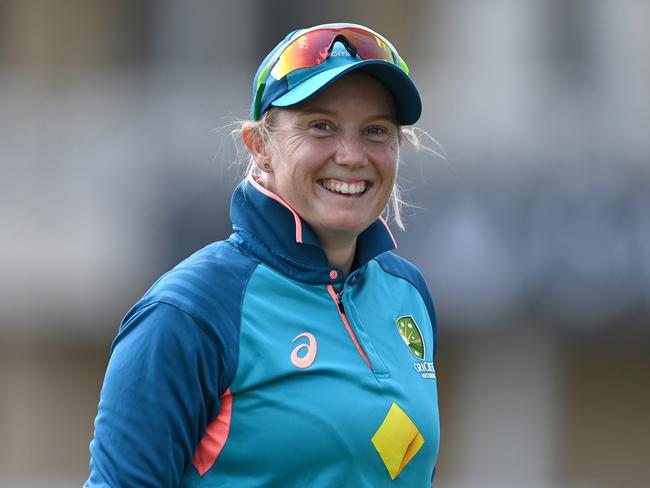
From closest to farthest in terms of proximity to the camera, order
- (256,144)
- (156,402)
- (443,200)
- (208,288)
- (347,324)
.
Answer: (156,402) < (208,288) < (347,324) < (256,144) < (443,200)

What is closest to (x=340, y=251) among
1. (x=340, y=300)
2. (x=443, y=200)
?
(x=340, y=300)

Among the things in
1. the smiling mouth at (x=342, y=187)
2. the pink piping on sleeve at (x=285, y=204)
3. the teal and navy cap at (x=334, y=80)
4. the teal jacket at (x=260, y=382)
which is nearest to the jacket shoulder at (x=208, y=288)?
the teal jacket at (x=260, y=382)

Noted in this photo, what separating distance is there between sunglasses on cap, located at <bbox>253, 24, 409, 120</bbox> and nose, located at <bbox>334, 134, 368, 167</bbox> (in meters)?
0.17

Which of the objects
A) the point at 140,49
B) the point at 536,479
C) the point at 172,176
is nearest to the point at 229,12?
the point at 140,49

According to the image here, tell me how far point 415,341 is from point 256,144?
0.56 metres

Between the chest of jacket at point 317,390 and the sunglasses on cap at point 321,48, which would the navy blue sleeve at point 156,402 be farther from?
the sunglasses on cap at point 321,48

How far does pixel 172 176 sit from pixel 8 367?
2.43 metres

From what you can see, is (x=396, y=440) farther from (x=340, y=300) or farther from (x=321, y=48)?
(x=321, y=48)

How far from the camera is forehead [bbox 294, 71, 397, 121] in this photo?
3.04m

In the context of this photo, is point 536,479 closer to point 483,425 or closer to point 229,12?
point 483,425

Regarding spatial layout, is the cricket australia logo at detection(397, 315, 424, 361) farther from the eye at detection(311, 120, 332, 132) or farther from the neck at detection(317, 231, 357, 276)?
the eye at detection(311, 120, 332, 132)

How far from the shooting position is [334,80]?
2982 mm

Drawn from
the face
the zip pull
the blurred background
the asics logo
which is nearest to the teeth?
the face

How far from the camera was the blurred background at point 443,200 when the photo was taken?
9.52 m
